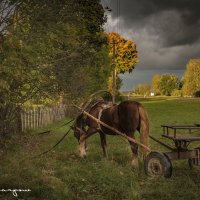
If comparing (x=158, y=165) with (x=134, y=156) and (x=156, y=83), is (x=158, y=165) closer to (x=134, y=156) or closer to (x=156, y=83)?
(x=134, y=156)

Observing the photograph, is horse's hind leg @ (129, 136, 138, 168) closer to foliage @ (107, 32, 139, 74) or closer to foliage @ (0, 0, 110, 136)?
foliage @ (0, 0, 110, 136)

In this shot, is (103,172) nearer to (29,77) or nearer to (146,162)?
(146,162)

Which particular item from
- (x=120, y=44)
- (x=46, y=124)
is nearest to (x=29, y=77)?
(x=46, y=124)

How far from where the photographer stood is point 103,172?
A: 34.6 feet

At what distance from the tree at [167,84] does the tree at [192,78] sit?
60.6 meters

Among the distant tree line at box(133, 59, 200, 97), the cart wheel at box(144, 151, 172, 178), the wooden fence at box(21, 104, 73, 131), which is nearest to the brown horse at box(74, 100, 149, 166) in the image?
the cart wheel at box(144, 151, 172, 178)

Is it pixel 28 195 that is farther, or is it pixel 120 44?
pixel 120 44

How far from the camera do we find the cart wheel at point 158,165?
990 centimetres

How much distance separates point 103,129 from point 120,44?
6779 centimetres

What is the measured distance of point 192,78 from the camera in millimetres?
118875

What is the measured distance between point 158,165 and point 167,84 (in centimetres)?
17548

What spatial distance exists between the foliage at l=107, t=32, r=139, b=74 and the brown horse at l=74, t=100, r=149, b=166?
63.1 m

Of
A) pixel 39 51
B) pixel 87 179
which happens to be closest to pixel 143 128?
pixel 87 179

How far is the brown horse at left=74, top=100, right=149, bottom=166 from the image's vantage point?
38.0 feet
